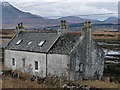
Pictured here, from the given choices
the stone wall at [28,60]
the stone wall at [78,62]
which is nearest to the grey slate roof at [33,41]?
the stone wall at [28,60]

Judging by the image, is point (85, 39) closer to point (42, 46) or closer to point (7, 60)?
point (42, 46)

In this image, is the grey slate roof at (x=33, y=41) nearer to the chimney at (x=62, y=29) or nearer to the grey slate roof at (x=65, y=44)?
the chimney at (x=62, y=29)

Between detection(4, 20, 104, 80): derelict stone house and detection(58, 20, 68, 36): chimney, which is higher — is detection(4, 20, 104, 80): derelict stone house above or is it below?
below

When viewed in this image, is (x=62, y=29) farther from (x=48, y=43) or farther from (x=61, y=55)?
(x=61, y=55)

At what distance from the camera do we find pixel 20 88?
55.6 feet

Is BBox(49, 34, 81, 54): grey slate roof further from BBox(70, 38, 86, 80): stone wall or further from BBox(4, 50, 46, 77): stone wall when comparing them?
BBox(4, 50, 46, 77): stone wall

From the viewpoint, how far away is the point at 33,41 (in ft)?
91.2

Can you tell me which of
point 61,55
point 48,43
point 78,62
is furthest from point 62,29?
point 78,62

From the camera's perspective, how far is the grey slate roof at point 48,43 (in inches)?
924

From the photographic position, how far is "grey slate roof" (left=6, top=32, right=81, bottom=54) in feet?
77.0

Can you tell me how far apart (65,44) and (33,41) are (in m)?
5.89

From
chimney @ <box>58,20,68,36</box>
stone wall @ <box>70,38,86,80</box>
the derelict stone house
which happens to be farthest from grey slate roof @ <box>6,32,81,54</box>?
stone wall @ <box>70,38,86,80</box>

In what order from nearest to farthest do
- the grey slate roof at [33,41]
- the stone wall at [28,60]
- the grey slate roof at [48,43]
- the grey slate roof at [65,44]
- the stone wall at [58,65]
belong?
1. the stone wall at [58,65]
2. the grey slate roof at [65,44]
3. the grey slate roof at [48,43]
4. the stone wall at [28,60]
5. the grey slate roof at [33,41]

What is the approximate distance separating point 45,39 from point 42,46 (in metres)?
1.56
